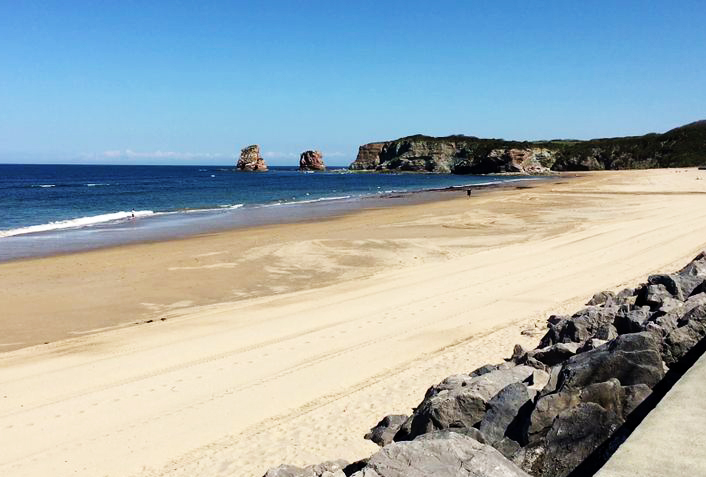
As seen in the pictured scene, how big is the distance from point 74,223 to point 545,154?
105348 mm

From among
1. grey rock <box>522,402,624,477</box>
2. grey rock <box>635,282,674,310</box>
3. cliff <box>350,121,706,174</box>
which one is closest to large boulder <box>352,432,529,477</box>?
grey rock <box>522,402,624,477</box>

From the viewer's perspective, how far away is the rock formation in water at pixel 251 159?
16138 centimetres

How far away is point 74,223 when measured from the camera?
3559cm

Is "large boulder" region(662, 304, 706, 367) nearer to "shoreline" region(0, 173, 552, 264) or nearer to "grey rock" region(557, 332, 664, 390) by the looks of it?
"grey rock" region(557, 332, 664, 390)

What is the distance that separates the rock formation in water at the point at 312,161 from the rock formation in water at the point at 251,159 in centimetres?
1602

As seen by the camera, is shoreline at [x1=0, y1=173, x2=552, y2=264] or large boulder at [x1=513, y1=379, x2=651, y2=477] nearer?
large boulder at [x1=513, y1=379, x2=651, y2=477]

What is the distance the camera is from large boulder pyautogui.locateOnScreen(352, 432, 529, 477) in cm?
378

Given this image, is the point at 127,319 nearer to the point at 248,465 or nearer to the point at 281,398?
the point at 281,398

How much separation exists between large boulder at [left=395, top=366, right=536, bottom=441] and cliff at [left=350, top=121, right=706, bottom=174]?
11154cm

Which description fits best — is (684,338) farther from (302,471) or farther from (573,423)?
(302,471)

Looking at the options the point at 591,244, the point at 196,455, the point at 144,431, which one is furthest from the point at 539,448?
the point at 591,244

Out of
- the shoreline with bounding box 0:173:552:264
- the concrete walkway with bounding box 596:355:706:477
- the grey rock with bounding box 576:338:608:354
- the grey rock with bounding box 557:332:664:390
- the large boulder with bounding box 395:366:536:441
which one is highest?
the concrete walkway with bounding box 596:355:706:477

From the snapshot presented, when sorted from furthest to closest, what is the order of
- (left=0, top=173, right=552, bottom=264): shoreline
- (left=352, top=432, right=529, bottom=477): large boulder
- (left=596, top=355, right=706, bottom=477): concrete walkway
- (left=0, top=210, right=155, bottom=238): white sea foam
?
1. (left=0, top=210, right=155, bottom=238): white sea foam
2. (left=0, top=173, right=552, bottom=264): shoreline
3. (left=352, top=432, right=529, bottom=477): large boulder
4. (left=596, top=355, right=706, bottom=477): concrete walkway

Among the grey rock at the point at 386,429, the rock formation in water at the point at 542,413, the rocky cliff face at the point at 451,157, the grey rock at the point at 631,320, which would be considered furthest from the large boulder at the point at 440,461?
the rocky cliff face at the point at 451,157
